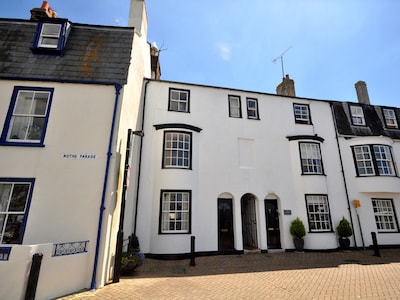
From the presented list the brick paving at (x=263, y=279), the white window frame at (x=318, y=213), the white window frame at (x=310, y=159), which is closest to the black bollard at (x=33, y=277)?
the brick paving at (x=263, y=279)

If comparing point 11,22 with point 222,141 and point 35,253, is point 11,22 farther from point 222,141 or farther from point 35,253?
point 222,141

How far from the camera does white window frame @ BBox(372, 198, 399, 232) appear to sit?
13852 millimetres

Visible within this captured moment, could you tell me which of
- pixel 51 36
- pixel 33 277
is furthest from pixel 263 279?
pixel 51 36

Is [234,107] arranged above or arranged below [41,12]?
below

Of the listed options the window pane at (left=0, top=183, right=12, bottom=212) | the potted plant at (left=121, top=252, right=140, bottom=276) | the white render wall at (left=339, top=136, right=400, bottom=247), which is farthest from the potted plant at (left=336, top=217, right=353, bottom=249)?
the window pane at (left=0, top=183, right=12, bottom=212)

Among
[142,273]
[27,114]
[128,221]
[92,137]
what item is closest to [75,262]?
[142,273]

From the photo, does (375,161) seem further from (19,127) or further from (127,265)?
(19,127)

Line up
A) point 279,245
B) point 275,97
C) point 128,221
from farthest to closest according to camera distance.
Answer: point 275,97
point 279,245
point 128,221

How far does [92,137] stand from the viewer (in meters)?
7.51

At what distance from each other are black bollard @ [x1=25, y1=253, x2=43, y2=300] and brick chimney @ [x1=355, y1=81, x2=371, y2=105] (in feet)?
73.9

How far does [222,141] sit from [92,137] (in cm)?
775

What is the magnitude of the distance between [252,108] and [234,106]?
1309 mm

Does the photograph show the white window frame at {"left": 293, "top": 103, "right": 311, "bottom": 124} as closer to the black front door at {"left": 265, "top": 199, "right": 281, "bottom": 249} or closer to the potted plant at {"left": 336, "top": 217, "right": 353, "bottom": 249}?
the black front door at {"left": 265, "top": 199, "right": 281, "bottom": 249}

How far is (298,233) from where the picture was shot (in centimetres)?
1234
